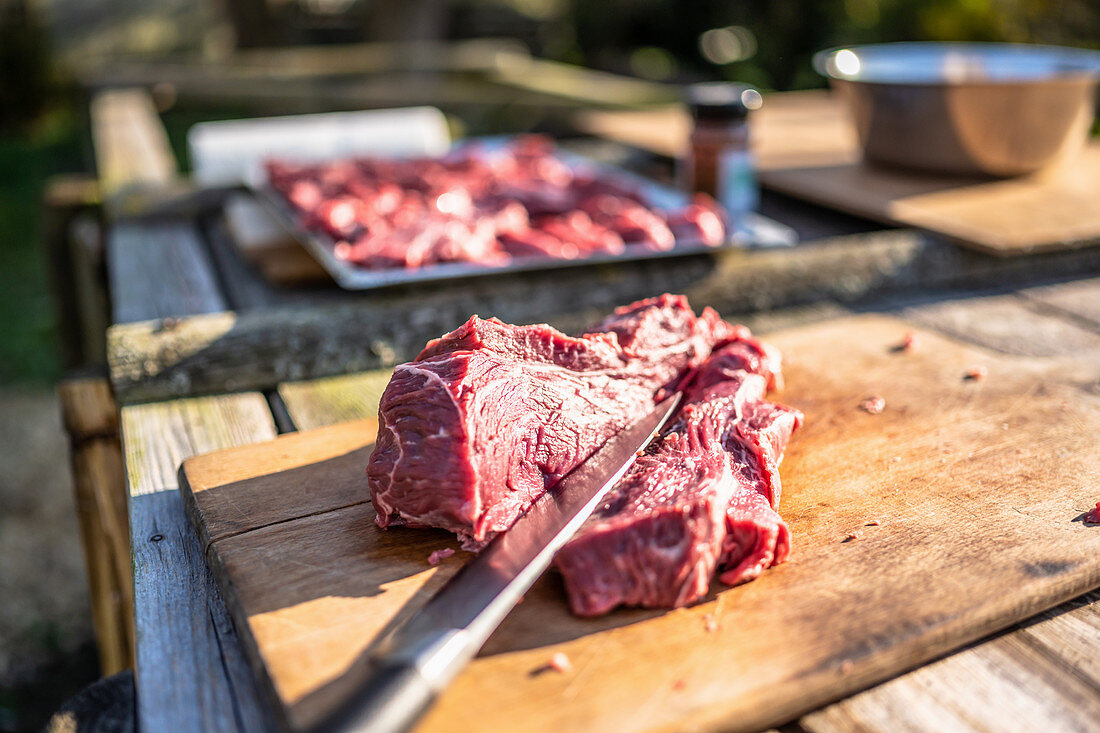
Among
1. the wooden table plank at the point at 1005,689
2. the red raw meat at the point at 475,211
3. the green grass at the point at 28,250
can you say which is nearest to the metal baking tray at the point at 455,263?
the red raw meat at the point at 475,211

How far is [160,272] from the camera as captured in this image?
10.6ft

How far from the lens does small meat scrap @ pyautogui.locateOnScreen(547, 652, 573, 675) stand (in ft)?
4.23

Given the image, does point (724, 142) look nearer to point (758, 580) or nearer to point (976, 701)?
point (758, 580)

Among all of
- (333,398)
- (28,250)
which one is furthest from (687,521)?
(28,250)

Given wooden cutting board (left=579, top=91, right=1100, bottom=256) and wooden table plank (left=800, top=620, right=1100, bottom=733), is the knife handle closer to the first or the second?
wooden table plank (left=800, top=620, right=1100, bottom=733)

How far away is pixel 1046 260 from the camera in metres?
3.33

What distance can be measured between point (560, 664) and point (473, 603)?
16 cm

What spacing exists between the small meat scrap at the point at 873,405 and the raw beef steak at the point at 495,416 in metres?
0.53

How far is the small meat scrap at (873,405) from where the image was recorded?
213 cm

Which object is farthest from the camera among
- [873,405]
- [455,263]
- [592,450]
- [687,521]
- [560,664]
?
[455,263]

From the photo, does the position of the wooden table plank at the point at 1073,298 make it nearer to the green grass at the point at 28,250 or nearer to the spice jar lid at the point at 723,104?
the spice jar lid at the point at 723,104

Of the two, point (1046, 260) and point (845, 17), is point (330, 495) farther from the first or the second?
point (845, 17)

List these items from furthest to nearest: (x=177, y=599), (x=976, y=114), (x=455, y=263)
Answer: (x=976, y=114), (x=455, y=263), (x=177, y=599)

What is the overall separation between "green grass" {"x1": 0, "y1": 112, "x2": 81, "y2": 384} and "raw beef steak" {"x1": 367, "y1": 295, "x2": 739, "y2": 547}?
605 centimetres
